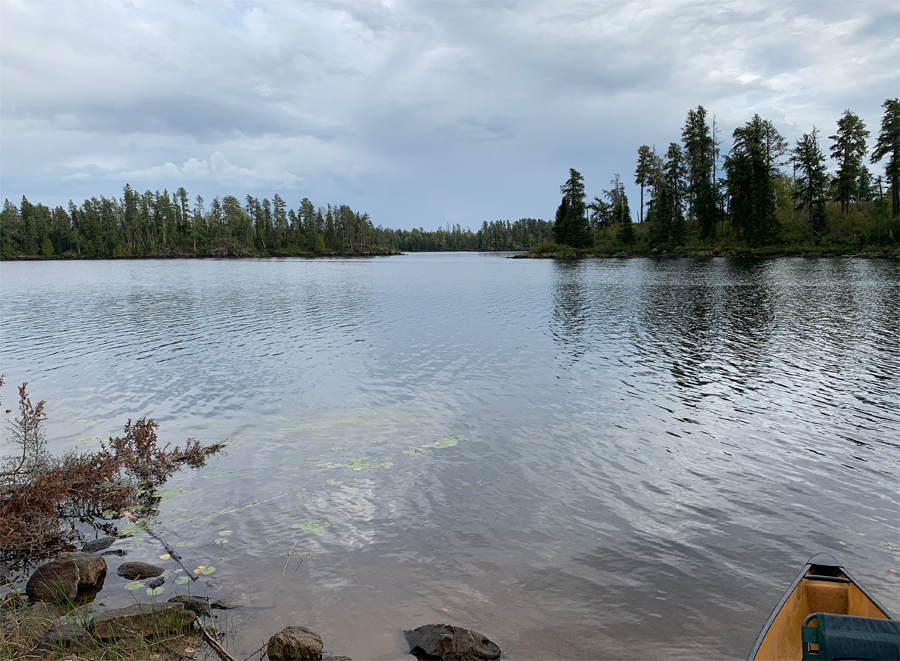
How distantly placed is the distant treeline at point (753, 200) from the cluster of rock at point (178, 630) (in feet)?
338

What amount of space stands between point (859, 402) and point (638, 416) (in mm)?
6675

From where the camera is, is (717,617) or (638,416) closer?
(717,617)

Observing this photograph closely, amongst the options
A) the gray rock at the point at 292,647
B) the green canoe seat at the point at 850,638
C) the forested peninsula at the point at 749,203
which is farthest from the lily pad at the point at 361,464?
the forested peninsula at the point at 749,203

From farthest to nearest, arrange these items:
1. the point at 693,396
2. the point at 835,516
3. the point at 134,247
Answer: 1. the point at 134,247
2. the point at 693,396
3. the point at 835,516

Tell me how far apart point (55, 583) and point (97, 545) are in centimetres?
161

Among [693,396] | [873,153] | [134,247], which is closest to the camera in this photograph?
[693,396]

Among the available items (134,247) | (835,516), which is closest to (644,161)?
(835,516)

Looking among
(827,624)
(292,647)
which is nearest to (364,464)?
(292,647)

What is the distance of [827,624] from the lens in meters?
5.22

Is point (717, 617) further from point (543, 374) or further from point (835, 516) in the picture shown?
point (543, 374)

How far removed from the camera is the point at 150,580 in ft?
24.9

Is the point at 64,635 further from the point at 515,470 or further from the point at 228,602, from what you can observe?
the point at 515,470

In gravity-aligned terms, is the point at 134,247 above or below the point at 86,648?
above

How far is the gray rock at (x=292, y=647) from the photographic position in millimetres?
5643
